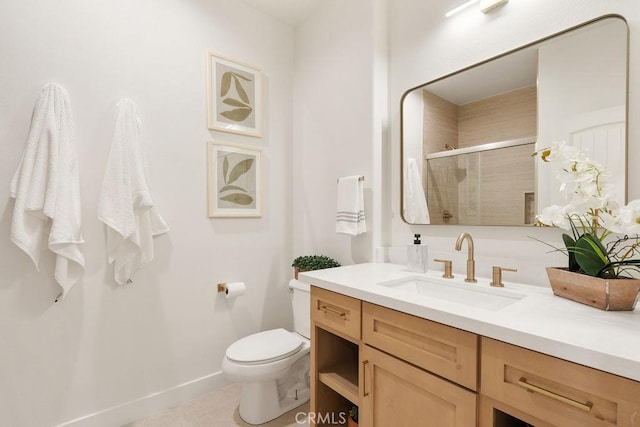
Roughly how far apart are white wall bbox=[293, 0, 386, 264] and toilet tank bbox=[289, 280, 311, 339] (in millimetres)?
337

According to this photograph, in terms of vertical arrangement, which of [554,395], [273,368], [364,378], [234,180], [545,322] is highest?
[234,180]

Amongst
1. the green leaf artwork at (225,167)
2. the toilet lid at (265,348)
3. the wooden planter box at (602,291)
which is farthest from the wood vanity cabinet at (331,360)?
the green leaf artwork at (225,167)

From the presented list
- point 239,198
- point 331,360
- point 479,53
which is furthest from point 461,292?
point 239,198

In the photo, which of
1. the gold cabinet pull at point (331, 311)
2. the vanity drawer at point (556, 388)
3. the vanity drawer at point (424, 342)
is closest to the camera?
the vanity drawer at point (556, 388)

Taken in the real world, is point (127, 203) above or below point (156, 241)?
above

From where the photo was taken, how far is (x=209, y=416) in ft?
5.93

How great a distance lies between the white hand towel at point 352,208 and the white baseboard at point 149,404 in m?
1.37

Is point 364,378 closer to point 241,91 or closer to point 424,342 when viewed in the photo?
point 424,342

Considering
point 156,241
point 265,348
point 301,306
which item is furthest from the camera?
point 301,306

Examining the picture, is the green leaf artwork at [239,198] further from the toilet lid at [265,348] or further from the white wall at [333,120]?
the toilet lid at [265,348]

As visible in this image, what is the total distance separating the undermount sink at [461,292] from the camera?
1231 mm

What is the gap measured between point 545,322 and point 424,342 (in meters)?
0.36

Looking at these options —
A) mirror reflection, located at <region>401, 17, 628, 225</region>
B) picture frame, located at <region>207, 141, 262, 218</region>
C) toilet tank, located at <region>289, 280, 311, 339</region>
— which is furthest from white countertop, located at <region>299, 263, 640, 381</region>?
picture frame, located at <region>207, 141, 262, 218</region>

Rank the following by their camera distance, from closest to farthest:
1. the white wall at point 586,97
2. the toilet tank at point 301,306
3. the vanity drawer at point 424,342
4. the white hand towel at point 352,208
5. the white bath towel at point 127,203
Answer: the vanity drawer at point 424,342, the white wall at point 586,97, the white bath towel at point 127,203, the white hand towel at point 352,208, the toilet tank at point 301,306
